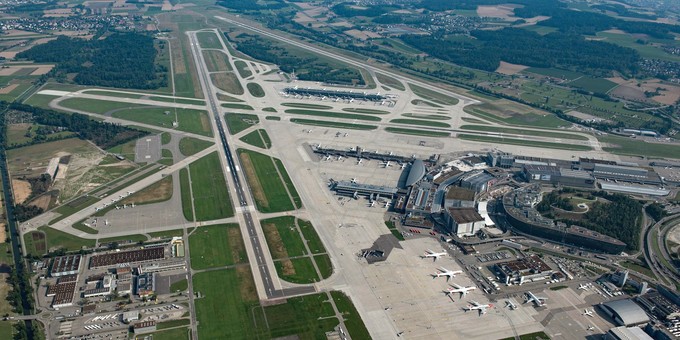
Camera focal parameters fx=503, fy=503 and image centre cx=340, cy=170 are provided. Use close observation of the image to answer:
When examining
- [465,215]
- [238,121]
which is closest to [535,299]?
[465,215]

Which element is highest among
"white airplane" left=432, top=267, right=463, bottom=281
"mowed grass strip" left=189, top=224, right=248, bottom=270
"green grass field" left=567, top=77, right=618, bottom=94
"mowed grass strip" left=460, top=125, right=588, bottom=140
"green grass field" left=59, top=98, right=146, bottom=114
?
"green grass field" left=567, top=77, right=618, bottom=94

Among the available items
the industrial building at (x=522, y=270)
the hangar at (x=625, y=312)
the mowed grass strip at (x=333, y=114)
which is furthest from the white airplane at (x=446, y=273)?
the mowed grass strip at (x=333, y=114)

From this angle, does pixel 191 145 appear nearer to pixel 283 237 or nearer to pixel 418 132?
pixel 283 237

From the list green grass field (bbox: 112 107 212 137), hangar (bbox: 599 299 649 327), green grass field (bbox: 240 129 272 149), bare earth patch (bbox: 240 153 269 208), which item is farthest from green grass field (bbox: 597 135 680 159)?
green grass field (bbox: 112 107 212 137)

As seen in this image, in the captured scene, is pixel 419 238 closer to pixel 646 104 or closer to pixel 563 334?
pixel 563 334

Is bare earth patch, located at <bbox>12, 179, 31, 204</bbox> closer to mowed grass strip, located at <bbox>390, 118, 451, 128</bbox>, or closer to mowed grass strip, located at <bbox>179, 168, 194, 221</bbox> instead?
mowed grass strip, located at <bbox>179, 168, 194, 221</bbox>

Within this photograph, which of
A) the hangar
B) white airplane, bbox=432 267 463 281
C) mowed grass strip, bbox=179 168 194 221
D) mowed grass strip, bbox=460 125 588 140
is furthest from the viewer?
mowed grass strip, bbox=460 125 588 140

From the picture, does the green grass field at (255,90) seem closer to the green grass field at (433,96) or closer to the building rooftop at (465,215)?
the green grass field at (433,96)
